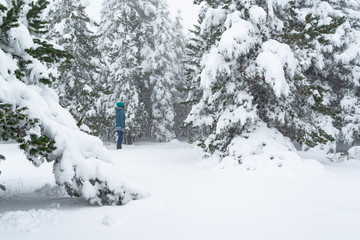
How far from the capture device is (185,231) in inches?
127

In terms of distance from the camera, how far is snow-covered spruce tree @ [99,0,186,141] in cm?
1922

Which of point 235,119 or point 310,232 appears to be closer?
point 310,232

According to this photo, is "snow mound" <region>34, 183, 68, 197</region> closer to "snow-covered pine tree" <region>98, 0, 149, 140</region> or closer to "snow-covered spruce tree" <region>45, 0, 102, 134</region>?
"snow-covered spruce tree" <region>45, 0, 102, 134</region>

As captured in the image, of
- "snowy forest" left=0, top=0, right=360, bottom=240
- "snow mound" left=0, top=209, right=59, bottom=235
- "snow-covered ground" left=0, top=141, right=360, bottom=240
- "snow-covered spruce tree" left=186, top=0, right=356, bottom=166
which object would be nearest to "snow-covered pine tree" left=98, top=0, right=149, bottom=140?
"snowy forest" left=0, top=0, right=360, bottom=240

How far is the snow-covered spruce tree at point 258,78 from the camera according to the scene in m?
7.56

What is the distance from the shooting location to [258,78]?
7941mm

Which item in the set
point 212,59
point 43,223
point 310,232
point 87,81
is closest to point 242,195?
point 310,232

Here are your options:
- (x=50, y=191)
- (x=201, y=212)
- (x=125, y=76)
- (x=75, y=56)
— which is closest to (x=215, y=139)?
(x=50, y=191)

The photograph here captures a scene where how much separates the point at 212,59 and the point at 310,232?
557 centimetres

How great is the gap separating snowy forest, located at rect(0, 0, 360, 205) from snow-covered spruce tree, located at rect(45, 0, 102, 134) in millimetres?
54

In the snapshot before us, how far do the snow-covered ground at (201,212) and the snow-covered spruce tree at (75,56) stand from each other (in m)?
7.75

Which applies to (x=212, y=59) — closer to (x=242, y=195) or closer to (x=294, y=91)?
(x=294, y=91)

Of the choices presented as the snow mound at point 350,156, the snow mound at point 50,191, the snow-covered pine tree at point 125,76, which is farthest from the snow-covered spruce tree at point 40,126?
the snow-covered pine tree at point 125,76

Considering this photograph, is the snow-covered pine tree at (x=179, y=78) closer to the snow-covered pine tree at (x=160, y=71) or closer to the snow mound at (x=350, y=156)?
the snow-covered pine tree at (x=160, y=71)
